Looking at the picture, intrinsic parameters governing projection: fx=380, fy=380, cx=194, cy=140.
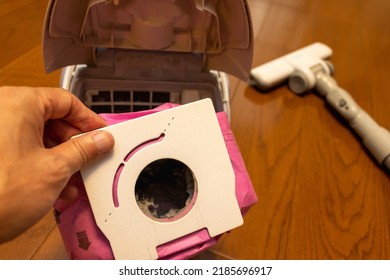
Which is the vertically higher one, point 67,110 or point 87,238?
point 67,110

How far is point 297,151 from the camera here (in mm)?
841

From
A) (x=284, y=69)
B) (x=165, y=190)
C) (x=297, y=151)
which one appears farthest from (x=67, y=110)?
(x=284, y=69)

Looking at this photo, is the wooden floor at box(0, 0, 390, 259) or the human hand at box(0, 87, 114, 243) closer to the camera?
the human hand at box(0, 87, 114, 243)

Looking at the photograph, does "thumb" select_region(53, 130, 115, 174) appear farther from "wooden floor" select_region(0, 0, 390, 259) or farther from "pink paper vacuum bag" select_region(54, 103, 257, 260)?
"wooden floor" select_region(0, 0, 390, 259)

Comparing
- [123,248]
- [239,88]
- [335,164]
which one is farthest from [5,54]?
[335,164]

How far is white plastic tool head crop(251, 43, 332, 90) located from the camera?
0.95 m

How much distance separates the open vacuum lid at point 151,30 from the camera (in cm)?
58

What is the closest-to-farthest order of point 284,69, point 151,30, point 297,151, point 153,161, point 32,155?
1. point 32,155
2. point 153,161
3. point 151,30
4. point 297,151
5. point 284,69

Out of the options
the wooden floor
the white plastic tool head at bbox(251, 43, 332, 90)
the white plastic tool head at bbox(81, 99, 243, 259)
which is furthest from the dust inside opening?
the white plastic tool head at bbox(251, 43, 332, 90)

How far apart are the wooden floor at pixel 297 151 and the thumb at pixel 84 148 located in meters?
0.27

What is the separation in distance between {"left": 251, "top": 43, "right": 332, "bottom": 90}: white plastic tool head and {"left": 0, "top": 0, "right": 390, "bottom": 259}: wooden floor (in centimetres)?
4

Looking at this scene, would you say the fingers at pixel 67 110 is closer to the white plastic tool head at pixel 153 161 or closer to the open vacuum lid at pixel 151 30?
the white plastic tool head at pixel 153 161

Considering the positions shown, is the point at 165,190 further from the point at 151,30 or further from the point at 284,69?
the point at 284,69

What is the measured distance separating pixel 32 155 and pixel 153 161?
0.49 feet
